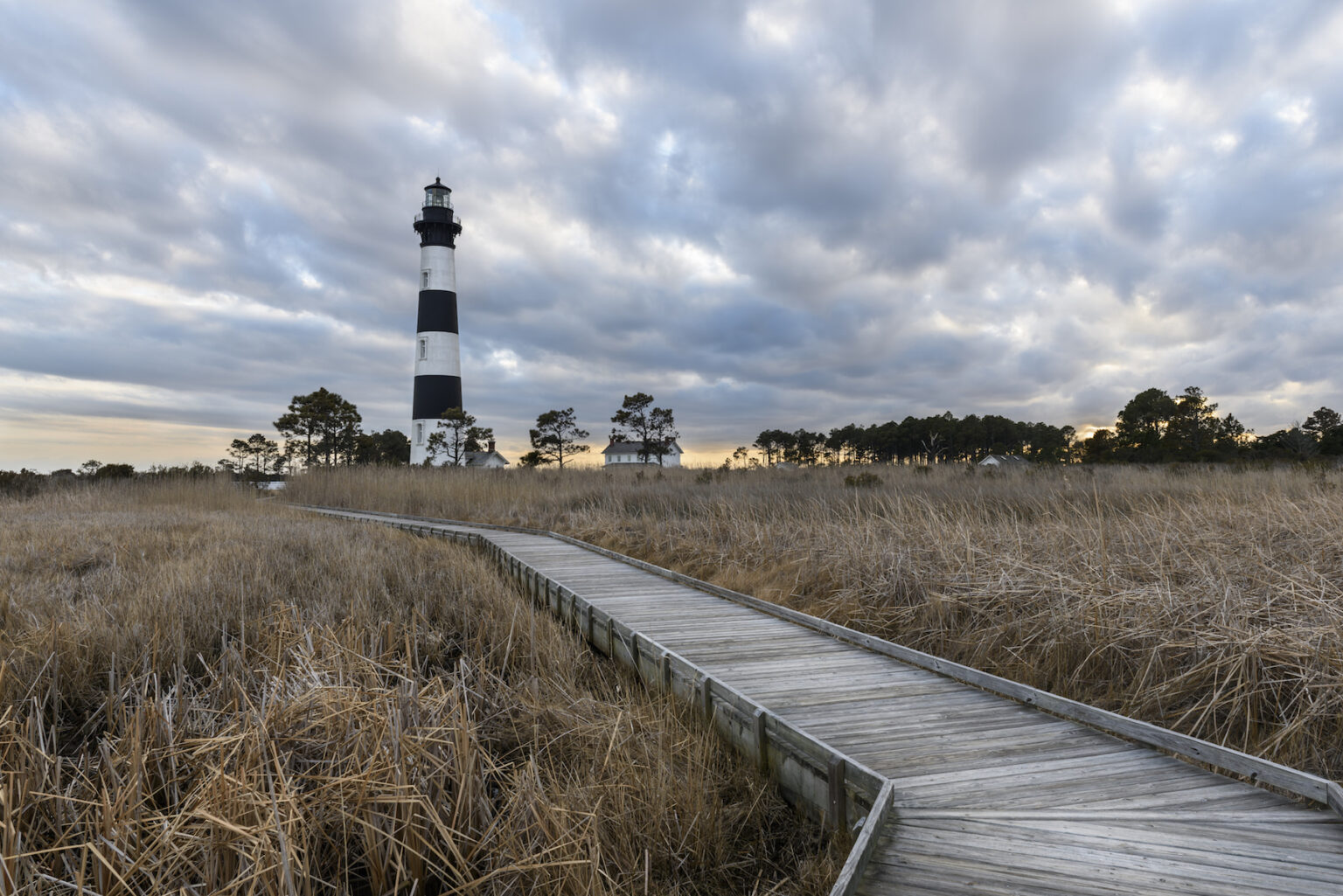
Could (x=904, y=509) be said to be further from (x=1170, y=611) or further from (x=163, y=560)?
(x=163, y=560)

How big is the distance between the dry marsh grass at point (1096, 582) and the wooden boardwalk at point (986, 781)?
94cm

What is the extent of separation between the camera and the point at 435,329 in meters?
31.3

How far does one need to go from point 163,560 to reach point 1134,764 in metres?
9.08

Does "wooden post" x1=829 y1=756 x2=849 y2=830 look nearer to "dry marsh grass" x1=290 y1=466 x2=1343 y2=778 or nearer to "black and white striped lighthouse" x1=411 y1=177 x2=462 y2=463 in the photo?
"dry marsh grass" x1=290 y1=466 x2=1343 y2=778

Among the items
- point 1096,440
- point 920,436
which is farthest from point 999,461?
point 920,436

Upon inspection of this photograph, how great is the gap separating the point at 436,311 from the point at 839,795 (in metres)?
31.7

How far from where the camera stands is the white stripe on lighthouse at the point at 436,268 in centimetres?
3142

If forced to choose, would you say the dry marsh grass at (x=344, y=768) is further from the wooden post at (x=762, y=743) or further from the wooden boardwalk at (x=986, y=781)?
the wooden boardwalk at (x=986, y=781)

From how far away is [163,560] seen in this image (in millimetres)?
7512

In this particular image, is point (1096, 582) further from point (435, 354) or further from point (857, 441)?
point (857, 441)

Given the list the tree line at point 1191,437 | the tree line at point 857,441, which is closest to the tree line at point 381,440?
the tree line at point 857,441

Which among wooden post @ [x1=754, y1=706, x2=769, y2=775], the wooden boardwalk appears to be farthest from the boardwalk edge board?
wooden post @ [x1=754, y1=706, x2=769, y2=775]

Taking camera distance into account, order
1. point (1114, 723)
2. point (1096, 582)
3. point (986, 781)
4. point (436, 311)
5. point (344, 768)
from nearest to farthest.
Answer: point (986, 781) < point (1114, 723) < point (344, 768) < point (1096, 582) < point (436, 311)

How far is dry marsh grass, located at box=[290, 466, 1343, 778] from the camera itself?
12.0 feet
